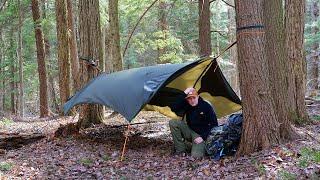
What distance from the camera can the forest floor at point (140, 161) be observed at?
5.11 metres

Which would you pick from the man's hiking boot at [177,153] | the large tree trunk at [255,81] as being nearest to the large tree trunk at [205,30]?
the man's hiking boot at [177,153]

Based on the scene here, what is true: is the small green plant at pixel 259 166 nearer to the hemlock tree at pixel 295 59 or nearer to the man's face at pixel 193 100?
the man's face at pixel 193 100

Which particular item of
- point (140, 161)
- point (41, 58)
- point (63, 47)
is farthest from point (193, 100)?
point (41, 58)

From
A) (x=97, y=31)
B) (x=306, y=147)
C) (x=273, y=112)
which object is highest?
(x=97, y=31)

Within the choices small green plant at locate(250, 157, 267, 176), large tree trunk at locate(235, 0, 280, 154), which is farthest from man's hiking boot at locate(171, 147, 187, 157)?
small green plant at locate(250, 157, 267, 176)

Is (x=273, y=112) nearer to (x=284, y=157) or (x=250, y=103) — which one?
(x=250, y=103)

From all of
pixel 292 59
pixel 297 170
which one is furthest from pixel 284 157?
pixel 292 59

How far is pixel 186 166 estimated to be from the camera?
605cm

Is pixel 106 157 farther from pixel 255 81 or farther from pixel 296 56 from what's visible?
pixel 296 56

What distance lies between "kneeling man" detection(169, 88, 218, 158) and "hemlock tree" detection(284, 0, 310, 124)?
199 cm

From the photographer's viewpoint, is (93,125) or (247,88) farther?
(93,125)

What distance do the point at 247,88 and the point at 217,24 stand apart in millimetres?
17008

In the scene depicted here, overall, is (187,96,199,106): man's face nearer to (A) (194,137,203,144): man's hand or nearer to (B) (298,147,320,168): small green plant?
(A) (194,137,203,144): man's hand

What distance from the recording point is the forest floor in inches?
201
